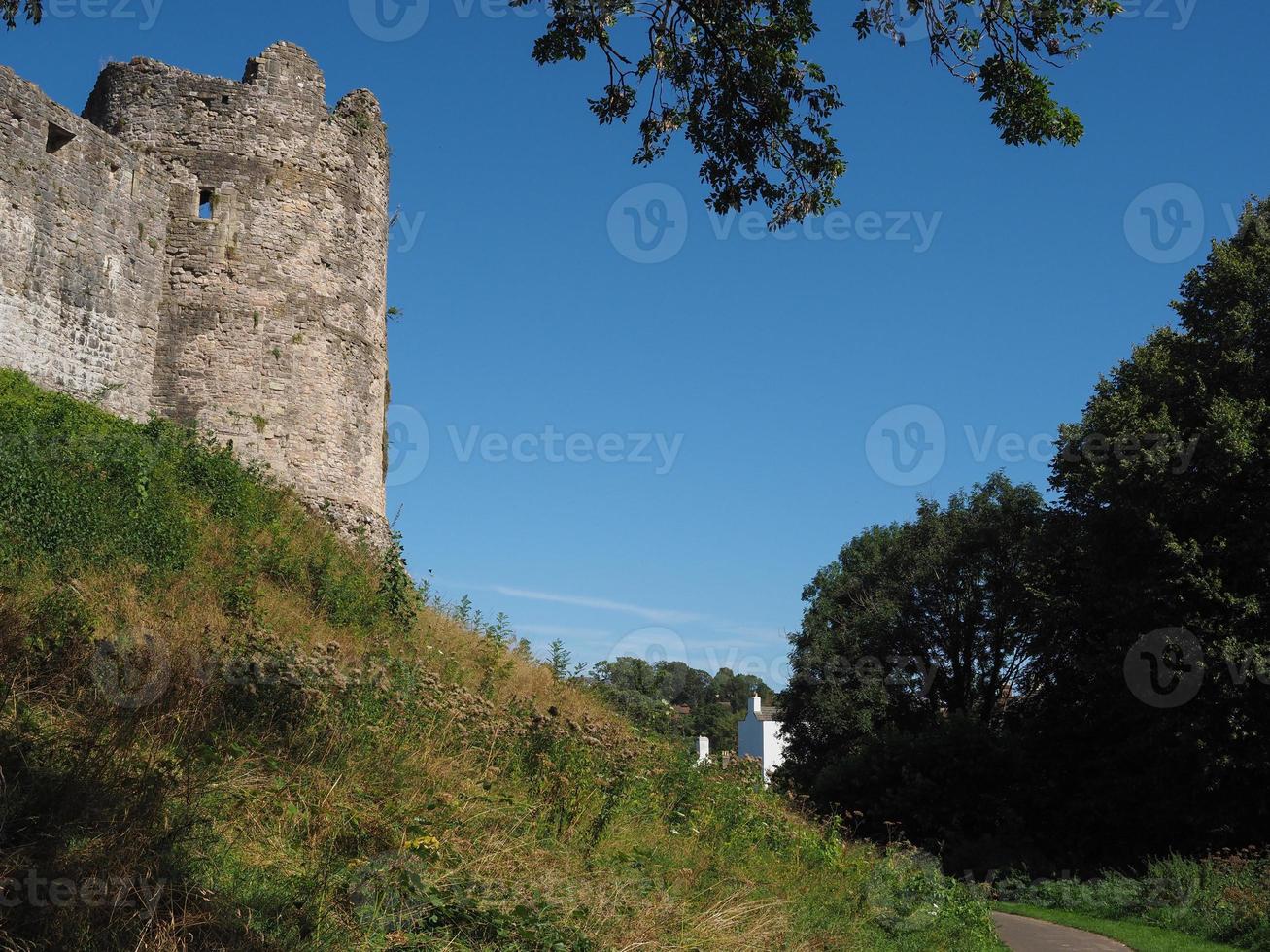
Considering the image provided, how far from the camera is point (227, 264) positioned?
18.1 m

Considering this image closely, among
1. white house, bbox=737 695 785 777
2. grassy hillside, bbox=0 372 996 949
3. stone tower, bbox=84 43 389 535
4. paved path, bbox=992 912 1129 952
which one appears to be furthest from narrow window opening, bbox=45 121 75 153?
white house, bbox=737 695 785 777

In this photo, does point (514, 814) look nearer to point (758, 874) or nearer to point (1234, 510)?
point (758, 874)

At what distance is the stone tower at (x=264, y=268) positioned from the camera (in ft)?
58.4

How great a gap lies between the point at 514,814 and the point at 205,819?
2.27 m

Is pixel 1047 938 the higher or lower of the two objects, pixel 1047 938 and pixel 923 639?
the lower

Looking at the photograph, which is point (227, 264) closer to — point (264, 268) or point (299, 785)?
point (264, 268)

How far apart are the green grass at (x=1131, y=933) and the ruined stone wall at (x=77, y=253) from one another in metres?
18.5

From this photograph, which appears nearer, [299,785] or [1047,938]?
[299,785]

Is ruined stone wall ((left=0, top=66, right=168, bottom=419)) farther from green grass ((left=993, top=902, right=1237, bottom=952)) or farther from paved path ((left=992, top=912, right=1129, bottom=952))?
green grass ((left=993, top=902, right=1237, bottom=952))

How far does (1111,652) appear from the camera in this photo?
24.0 metres

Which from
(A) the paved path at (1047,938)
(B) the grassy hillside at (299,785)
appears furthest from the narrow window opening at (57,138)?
(A) the paved path at (1047,938)

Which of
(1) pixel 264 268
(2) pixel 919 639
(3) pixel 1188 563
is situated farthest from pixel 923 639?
(1) pixel 264 268

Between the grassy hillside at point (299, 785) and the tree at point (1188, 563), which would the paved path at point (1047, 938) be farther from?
the tree at point (1188, 563)

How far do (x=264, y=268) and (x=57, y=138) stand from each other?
3.55 m
